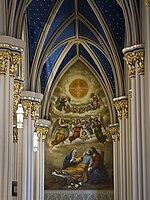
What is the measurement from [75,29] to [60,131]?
662cm

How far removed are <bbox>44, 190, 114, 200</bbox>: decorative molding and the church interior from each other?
2.2 inches

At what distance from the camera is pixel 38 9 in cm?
2597

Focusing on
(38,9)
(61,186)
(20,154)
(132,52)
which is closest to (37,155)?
(61,186)

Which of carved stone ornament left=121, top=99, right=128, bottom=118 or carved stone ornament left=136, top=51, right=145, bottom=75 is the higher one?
carved stone ornament left=136, top=51, right=145, bottom=75

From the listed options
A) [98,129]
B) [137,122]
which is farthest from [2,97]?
[98,129]

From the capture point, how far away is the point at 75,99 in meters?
34.8

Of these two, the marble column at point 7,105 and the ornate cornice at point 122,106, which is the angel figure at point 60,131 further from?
the marble column at point 7,105

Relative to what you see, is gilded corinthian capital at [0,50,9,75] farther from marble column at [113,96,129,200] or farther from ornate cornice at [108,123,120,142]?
ornate cornice at [108,123,120,142]

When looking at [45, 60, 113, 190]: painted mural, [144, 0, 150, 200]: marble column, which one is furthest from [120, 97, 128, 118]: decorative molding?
[144, 0, 150, 200]: marble column

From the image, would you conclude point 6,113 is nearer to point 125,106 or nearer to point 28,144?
point 28,144

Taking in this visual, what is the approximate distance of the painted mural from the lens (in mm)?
33594

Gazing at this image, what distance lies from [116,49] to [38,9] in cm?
397

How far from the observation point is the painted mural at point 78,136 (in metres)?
33.6

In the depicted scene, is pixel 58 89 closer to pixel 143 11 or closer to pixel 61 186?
pixel 61 186
